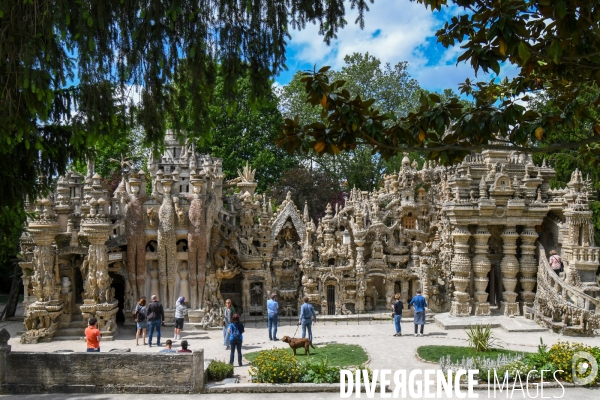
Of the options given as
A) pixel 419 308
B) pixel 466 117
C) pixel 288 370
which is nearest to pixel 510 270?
pixel 419 308

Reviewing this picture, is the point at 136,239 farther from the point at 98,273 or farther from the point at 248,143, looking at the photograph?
the point at 248,143

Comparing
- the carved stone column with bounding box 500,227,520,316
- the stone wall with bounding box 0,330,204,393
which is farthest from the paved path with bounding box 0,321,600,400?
the stone wall with bounding box 0,330,204,393

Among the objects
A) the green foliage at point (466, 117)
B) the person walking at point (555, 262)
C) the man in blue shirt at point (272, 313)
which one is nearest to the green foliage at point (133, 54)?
the green foliage at point (466, 117)

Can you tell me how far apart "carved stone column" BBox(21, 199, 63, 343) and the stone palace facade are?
1.4 inches

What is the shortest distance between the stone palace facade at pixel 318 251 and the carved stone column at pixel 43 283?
0.04m

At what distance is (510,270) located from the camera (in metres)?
20.5

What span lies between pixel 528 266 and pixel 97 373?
1495 centimetres

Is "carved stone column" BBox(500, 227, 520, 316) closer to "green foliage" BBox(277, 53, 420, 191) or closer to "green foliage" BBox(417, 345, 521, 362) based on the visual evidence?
"green foliage" BBox(417, 345, 521, 362)

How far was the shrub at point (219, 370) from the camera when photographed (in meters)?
13.0

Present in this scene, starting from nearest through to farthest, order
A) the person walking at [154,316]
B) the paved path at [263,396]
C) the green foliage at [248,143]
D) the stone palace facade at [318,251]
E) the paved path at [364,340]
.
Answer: the paved path at [263,396]
the paved path at [364,340]
the person walking at [154,316]
the stone palace facade at [318,251]
the green foliage at [248,143]

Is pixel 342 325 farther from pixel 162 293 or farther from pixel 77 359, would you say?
pixel 77 359

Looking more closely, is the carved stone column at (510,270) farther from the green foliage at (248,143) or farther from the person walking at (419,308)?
the green foliage at (248,143)

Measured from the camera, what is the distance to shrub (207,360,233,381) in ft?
42.5

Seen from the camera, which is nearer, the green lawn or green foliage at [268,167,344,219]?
the green lawn
